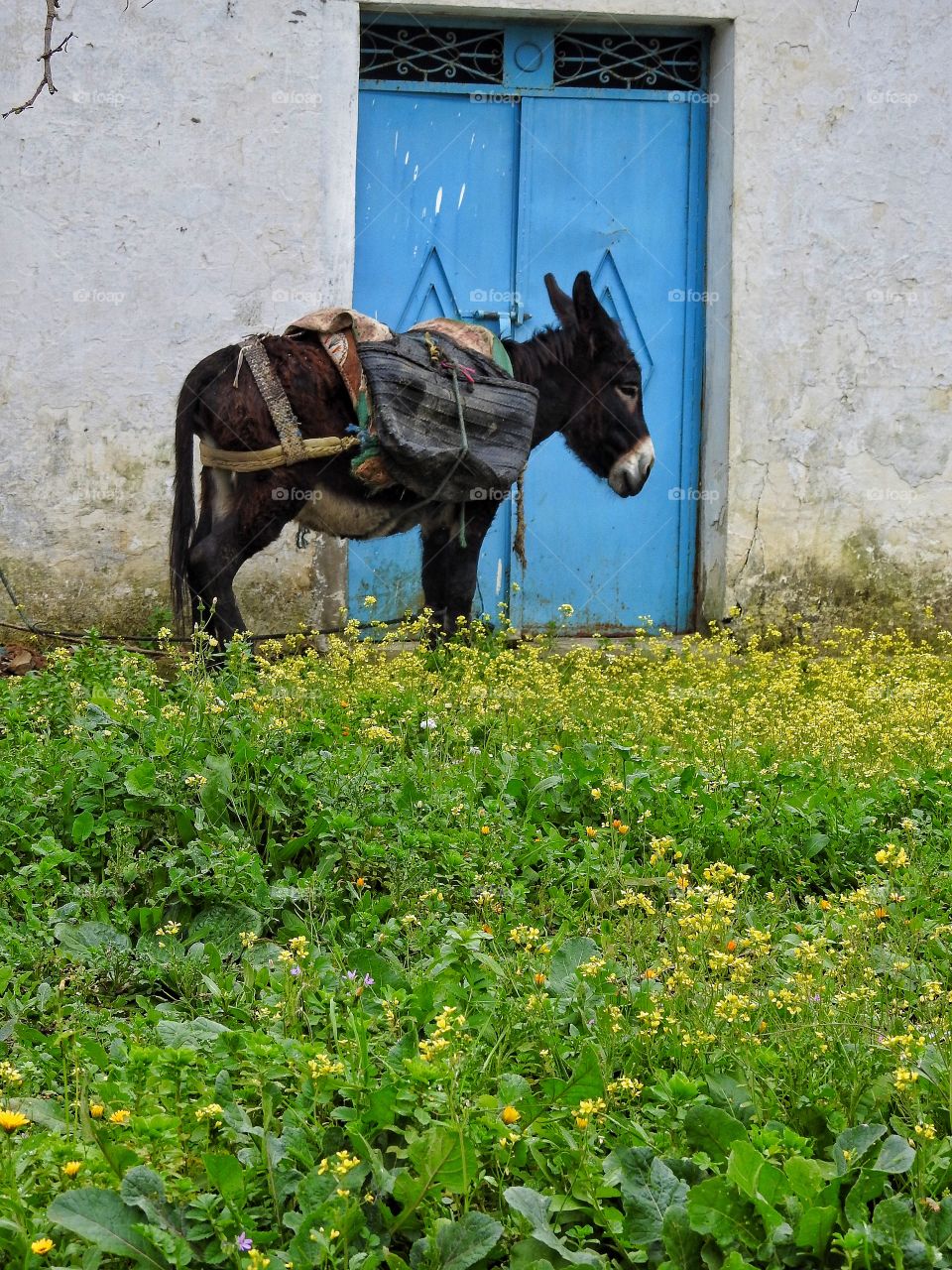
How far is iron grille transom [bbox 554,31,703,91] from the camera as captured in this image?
7.63 m

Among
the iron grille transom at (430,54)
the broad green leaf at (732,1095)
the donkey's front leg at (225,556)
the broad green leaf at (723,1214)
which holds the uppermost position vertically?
the iron grille transom at (430,54)

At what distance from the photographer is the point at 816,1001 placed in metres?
2.62

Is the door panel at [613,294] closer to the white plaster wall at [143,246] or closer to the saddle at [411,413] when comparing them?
the white plaster wall at [143,246]

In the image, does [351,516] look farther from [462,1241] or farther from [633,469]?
[462,1241]

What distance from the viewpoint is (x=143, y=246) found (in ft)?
23.5

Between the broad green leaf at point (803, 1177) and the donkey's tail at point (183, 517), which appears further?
the donkey's tail at point (183, 517)

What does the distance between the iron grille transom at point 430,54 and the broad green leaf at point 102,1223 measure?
22.4 ft

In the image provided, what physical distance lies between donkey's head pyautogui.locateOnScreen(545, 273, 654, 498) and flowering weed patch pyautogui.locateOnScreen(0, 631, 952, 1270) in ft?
7.90

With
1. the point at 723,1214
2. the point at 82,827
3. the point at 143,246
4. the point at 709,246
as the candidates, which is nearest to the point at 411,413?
the point at 143,246

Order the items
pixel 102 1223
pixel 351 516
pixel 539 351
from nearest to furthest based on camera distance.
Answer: pixel 102 1223 < pixel 351 516 < pixel 539 351

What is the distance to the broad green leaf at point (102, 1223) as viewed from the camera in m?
1.90

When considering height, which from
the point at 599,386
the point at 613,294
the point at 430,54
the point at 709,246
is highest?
the point at 430,54

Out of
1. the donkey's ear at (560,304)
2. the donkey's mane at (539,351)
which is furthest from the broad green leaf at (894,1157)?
the donkey's ear at (560,304)

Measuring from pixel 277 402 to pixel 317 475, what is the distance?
0.39 metres
